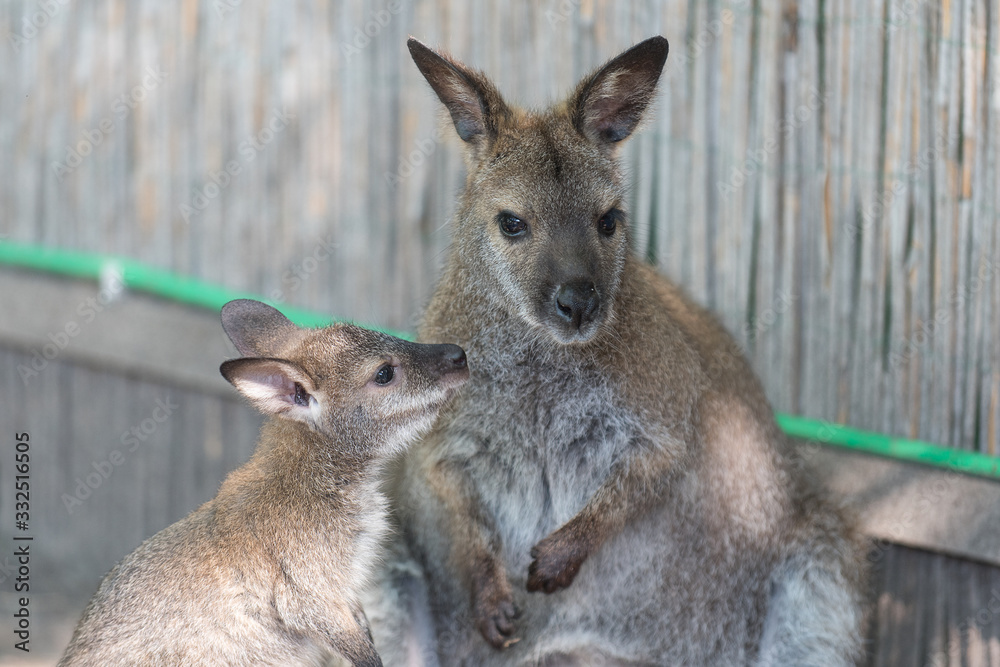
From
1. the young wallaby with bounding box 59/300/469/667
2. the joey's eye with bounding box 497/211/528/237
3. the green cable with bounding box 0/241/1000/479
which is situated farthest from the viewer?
the green cable with bounding box 0/241/1000/479

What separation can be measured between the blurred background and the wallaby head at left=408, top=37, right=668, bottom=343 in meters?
0.23

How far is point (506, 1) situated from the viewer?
179 inches

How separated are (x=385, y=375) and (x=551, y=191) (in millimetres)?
841

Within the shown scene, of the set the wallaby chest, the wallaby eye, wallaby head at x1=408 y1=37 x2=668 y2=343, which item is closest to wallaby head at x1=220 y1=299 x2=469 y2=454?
the wallaby eye

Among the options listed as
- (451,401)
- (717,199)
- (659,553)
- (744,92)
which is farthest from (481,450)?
(744,92)

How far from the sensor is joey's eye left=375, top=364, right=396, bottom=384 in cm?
342

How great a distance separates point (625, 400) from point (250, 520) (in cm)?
132

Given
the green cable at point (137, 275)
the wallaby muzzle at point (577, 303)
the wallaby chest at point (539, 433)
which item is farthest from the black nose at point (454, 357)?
the green cable at point (137, 275)

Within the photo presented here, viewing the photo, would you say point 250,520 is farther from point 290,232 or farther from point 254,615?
point 290,232

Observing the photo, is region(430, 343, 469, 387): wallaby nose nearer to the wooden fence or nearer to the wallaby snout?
the wallaby snout

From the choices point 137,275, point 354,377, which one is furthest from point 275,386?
point 137,275

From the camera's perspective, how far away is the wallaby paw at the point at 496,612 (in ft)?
11.5

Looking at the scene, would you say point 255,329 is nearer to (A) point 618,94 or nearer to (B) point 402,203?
(A) point 618,94

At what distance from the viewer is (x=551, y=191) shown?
324 cm
